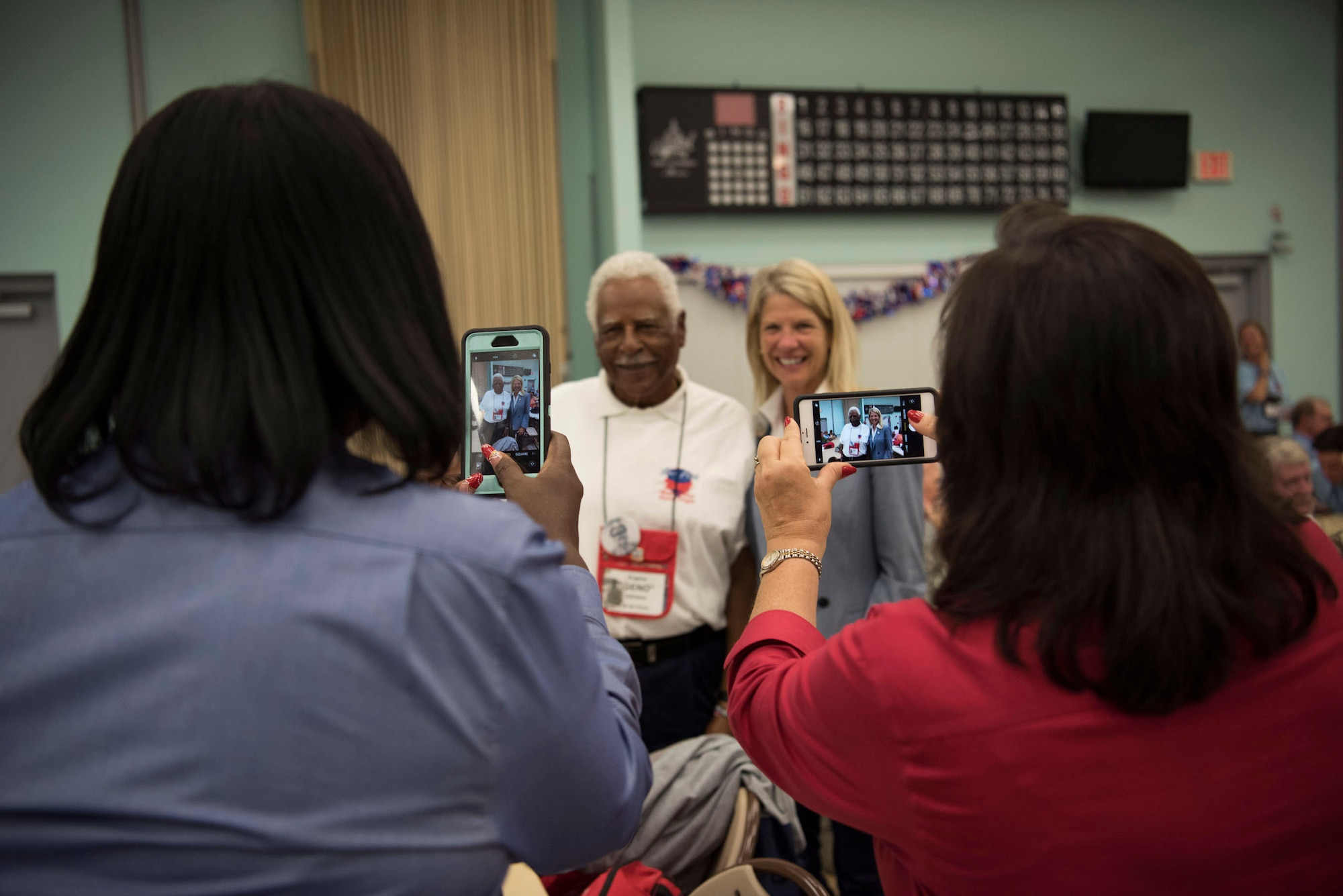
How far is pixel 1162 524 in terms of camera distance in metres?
0.79

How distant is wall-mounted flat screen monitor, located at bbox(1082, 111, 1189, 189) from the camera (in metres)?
4.84

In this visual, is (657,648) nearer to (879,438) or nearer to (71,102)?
(879,438)

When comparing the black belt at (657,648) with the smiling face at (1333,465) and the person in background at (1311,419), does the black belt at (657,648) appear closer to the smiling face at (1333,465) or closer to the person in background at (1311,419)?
the smiling face at (1333,465)

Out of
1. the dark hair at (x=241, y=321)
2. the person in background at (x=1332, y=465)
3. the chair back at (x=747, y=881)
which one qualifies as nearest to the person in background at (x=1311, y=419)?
the person in background at (x=1332, y=465)

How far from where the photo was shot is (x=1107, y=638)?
757 mm

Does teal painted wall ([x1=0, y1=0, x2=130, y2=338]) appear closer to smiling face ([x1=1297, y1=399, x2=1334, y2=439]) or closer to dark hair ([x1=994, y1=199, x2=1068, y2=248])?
dark hair ([x1=994, y1=199, x2=1068, y2=248])

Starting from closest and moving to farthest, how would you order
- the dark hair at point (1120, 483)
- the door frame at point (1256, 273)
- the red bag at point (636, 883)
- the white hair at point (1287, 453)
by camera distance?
the dark hair at point (1120, 483)
the red bag at point (636, 883)
the white hair at point (1287, 453)
the door frame at point (1256, 273)

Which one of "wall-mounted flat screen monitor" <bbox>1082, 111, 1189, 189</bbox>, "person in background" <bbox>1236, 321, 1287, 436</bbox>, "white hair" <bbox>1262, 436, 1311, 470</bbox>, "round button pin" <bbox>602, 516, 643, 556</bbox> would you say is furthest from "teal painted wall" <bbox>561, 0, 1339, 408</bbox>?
"round button pin" <bbox>602, 516, 643, 556</bbox>

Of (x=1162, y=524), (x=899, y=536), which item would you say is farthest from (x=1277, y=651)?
(x=899, y=536)

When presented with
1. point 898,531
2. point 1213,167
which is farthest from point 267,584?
point 1213,167

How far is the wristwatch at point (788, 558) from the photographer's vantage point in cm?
117

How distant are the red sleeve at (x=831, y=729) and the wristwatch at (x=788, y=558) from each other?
0.54 ft

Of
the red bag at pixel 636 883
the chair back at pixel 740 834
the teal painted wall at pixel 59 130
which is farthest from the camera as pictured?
the teal painted wall at pixel 59 130

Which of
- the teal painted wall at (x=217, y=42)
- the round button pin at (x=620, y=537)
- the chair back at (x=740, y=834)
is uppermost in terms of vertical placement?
the teal painted wall at (x=217, y=42)
